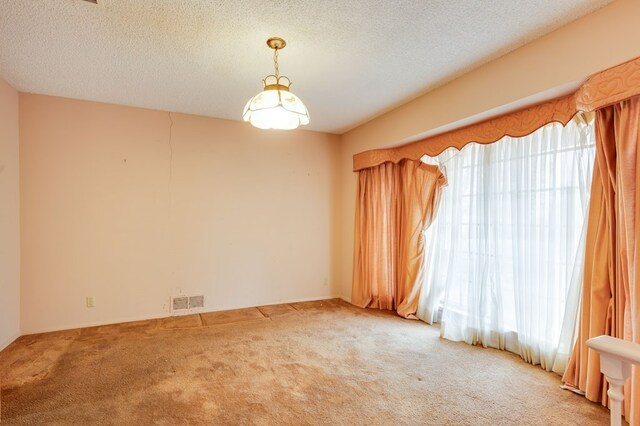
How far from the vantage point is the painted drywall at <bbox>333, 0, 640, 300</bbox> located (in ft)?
6.38

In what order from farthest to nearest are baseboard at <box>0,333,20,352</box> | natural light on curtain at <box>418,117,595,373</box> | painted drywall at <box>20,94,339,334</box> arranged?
painted drywall at <box>20,94,339,334</box> → baseboard at <box>0,333,20,352</box> → natural light on curtain at <box>418,117,595,373</box>

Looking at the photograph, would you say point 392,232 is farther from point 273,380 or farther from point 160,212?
point 160,212

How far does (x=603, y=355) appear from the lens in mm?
1130

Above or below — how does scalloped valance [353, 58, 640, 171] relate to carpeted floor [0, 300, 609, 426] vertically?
above

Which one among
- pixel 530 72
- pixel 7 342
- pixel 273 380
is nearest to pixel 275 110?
pixel 530 72

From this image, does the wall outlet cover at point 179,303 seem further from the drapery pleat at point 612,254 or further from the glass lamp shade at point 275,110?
the drapery pleat at point 612,254

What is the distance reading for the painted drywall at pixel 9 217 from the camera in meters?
3.03

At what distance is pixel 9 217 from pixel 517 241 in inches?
186

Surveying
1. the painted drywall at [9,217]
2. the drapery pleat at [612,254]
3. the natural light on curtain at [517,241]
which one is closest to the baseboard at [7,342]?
the painted drywall at [9,217]

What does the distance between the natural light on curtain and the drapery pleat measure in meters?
0.18

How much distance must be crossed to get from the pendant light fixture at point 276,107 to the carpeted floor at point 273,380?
6.32 ft

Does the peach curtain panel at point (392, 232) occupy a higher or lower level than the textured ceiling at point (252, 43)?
lower

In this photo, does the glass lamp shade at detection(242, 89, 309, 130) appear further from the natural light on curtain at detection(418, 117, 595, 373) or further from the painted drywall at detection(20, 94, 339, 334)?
the painted drywall at detection(20, 94, 339, 334)

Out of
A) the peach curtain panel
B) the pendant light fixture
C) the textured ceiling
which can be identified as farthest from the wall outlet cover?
the pendant light fixture
